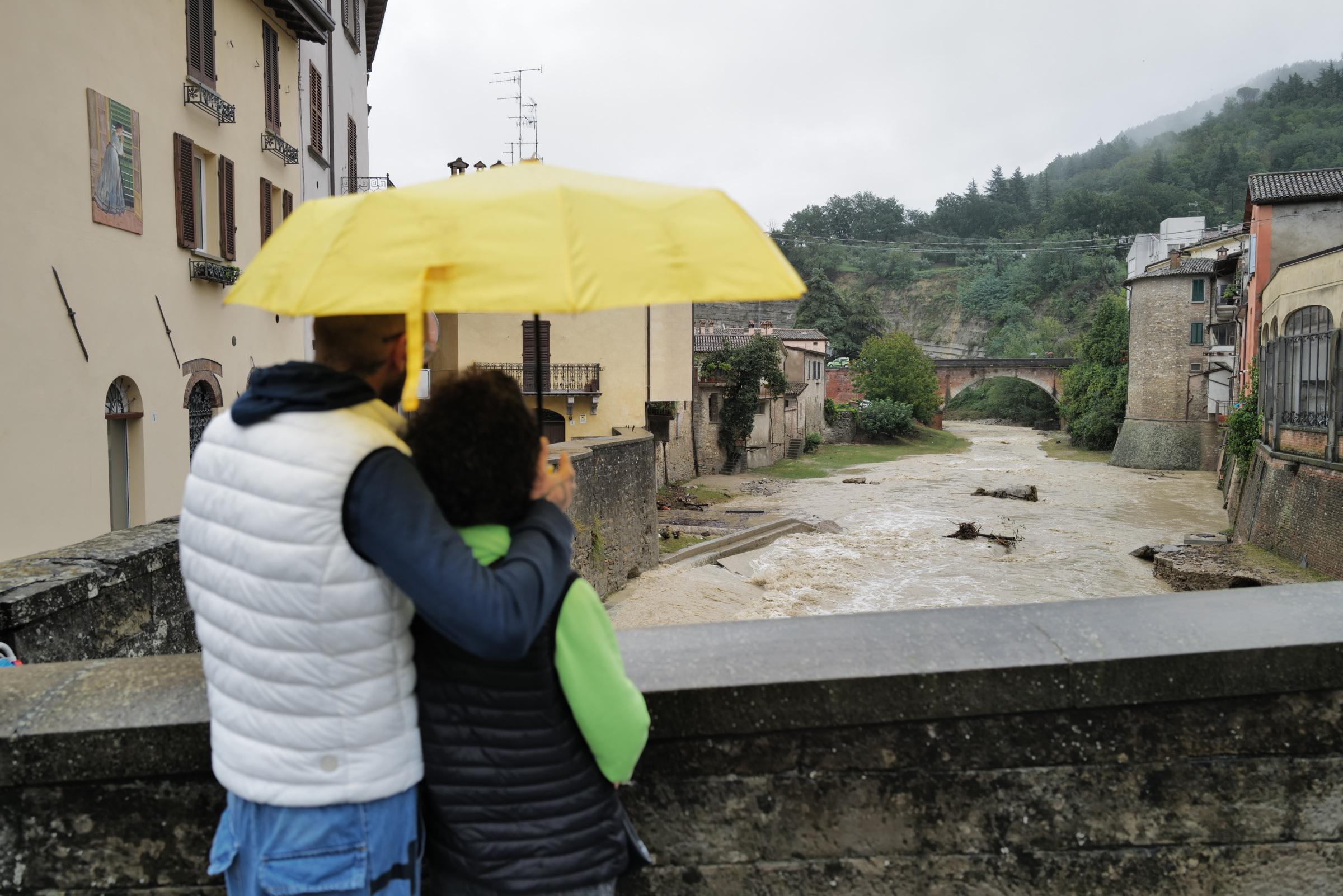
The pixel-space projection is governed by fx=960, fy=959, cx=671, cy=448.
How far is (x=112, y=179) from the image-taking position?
11203 mm

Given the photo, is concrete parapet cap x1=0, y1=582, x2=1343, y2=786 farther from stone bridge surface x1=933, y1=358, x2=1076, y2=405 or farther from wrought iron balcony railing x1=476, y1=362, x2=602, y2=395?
stone bridge surface x1=933, y1=358, x2=1076, y2=405

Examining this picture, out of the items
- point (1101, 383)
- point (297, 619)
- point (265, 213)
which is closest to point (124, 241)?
point (265, 213)

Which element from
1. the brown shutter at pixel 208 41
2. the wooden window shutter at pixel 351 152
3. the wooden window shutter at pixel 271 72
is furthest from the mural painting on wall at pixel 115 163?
the wooden window shutter at pixel 351 152

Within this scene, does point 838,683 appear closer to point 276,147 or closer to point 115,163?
point 115,163

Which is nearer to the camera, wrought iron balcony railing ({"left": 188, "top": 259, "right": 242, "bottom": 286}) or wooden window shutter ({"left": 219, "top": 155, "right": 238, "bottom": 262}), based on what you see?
wrought iron balcony railing ({"left": 188, "top": 259, "right": 242, "bottom": 286})

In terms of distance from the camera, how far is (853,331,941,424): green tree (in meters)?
59.9

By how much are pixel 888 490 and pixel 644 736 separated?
35.2m

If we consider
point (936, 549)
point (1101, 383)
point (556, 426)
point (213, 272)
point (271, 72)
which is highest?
point (271, 72)

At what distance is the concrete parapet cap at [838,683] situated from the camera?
210cm

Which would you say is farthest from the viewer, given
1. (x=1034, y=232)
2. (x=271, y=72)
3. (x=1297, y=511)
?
(x=1034, y=232)

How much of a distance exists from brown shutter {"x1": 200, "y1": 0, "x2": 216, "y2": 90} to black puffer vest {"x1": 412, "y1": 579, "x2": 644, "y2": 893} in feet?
47.6

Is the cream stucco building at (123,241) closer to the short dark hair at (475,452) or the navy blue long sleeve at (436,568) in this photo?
the short dark hair at (475,452)

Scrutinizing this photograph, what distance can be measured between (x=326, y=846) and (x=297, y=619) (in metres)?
0.41

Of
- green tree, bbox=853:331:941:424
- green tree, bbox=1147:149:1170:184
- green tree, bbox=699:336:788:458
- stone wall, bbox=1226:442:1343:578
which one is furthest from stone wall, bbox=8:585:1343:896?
green tree, bbox=1147:149:1170:184
